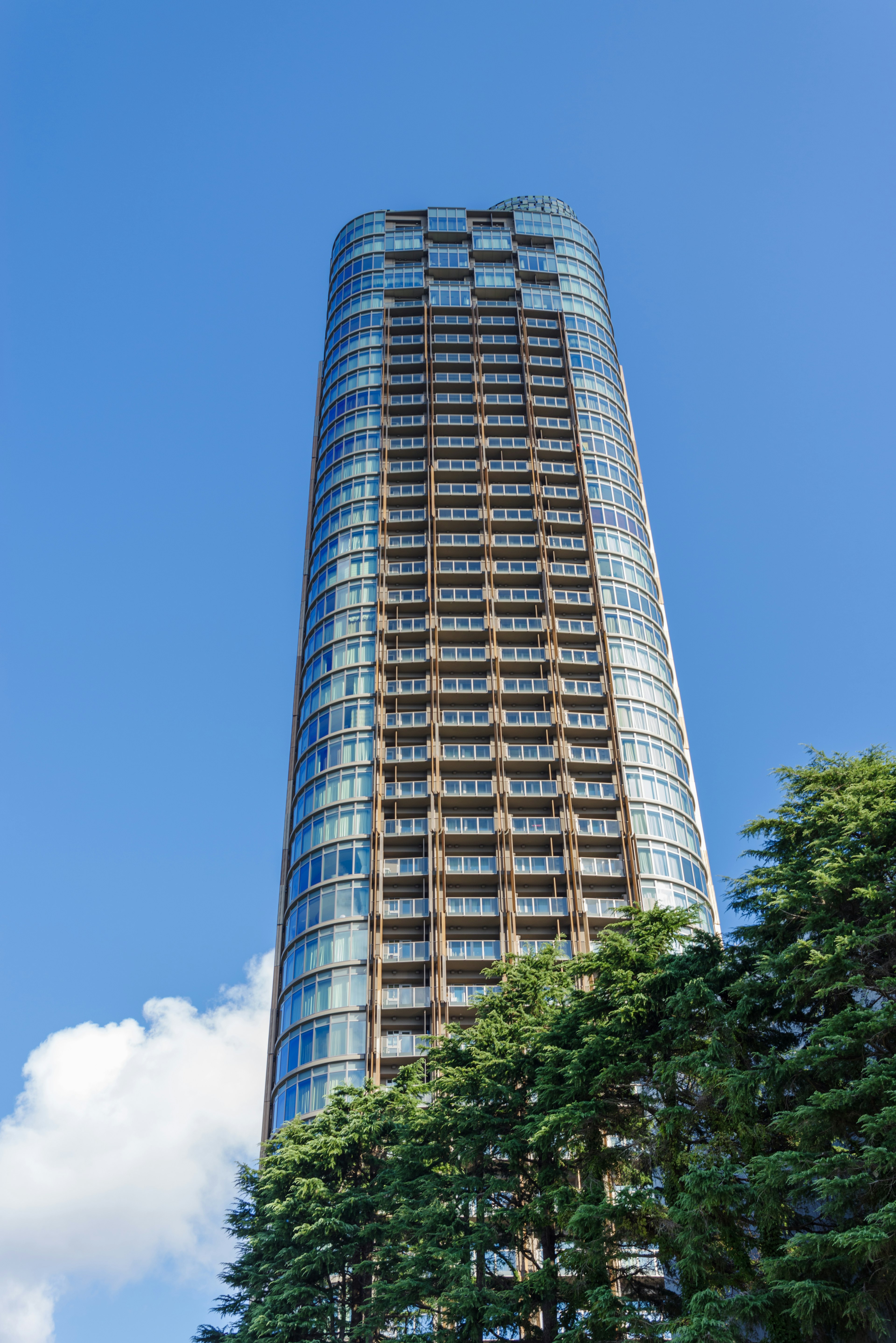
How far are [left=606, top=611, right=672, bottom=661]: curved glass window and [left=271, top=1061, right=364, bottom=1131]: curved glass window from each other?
31.1 meters

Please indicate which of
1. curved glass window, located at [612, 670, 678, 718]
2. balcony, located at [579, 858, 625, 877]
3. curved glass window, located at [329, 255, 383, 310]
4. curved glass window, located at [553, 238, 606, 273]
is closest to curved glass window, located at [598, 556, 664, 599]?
curved glass window, located at [612, 670, 678, 718]

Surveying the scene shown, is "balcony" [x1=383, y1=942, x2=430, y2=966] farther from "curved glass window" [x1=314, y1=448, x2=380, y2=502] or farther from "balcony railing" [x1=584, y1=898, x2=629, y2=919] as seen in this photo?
"curved glass window" [x1=314, y1=448, x2=380, y2=502]

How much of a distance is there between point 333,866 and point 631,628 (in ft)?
84.8

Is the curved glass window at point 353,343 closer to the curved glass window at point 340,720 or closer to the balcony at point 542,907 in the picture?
the curved glass window at point 340,720

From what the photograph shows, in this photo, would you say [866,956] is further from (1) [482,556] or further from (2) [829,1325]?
(1) [482,556]

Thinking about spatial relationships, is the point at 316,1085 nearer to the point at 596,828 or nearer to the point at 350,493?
the point at 596,828

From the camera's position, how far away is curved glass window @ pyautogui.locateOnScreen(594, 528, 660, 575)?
81.6m

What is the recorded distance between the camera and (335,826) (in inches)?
2709

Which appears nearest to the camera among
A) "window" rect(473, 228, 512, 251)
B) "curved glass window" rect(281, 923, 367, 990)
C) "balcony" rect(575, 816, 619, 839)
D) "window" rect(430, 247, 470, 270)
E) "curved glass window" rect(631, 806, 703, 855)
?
"curved glass window" rect(281, 923, 367, 990)

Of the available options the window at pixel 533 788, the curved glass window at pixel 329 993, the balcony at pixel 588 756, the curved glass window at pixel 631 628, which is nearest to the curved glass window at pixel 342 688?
the window at pixel 533 788

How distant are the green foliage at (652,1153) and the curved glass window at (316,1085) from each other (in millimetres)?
15831

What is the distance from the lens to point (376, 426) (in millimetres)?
85250

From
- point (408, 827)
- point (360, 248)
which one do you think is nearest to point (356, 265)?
point (360, 248)

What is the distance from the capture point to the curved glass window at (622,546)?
81.6 m
